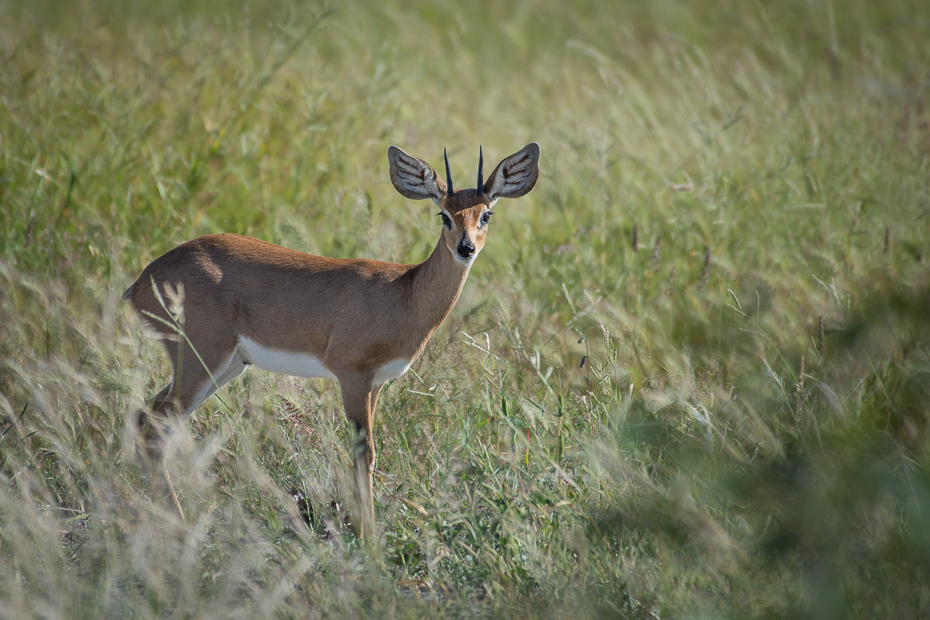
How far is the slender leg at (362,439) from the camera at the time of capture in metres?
3.27

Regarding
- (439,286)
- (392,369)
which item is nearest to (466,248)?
(439,286)

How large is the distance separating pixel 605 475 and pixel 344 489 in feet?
2.94

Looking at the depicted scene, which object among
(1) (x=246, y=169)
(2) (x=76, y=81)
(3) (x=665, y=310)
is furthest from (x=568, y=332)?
(2) (x=76, y=81)

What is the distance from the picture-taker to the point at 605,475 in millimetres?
2758

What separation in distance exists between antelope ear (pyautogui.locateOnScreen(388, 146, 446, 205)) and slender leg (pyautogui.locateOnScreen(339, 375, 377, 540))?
0.87 m

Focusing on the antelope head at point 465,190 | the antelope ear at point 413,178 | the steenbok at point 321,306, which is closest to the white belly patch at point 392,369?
the steenbok at point 321,306

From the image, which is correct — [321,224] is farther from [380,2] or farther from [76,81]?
[380,2]

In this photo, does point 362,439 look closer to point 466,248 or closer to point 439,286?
point 439,286

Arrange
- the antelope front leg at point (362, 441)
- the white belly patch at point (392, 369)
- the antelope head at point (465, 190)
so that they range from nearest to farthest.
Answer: the antelope front leg at point (362, 441) → the antelope head at point (465, 190) → the white belly patch at point (392, 369)

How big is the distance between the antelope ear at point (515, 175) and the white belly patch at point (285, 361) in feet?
3.46

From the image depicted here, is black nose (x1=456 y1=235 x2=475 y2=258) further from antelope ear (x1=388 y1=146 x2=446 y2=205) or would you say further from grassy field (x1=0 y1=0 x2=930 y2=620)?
antelope ear (x1=388 y1=146 x2=446 y2=205)

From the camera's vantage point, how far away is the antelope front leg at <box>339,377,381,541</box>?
326cm

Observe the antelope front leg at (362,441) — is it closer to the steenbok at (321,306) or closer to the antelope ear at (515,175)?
the steenbok at (321,306)

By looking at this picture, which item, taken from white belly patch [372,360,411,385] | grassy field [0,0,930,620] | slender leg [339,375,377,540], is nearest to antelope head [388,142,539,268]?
grassy field [0,0,930,620]
